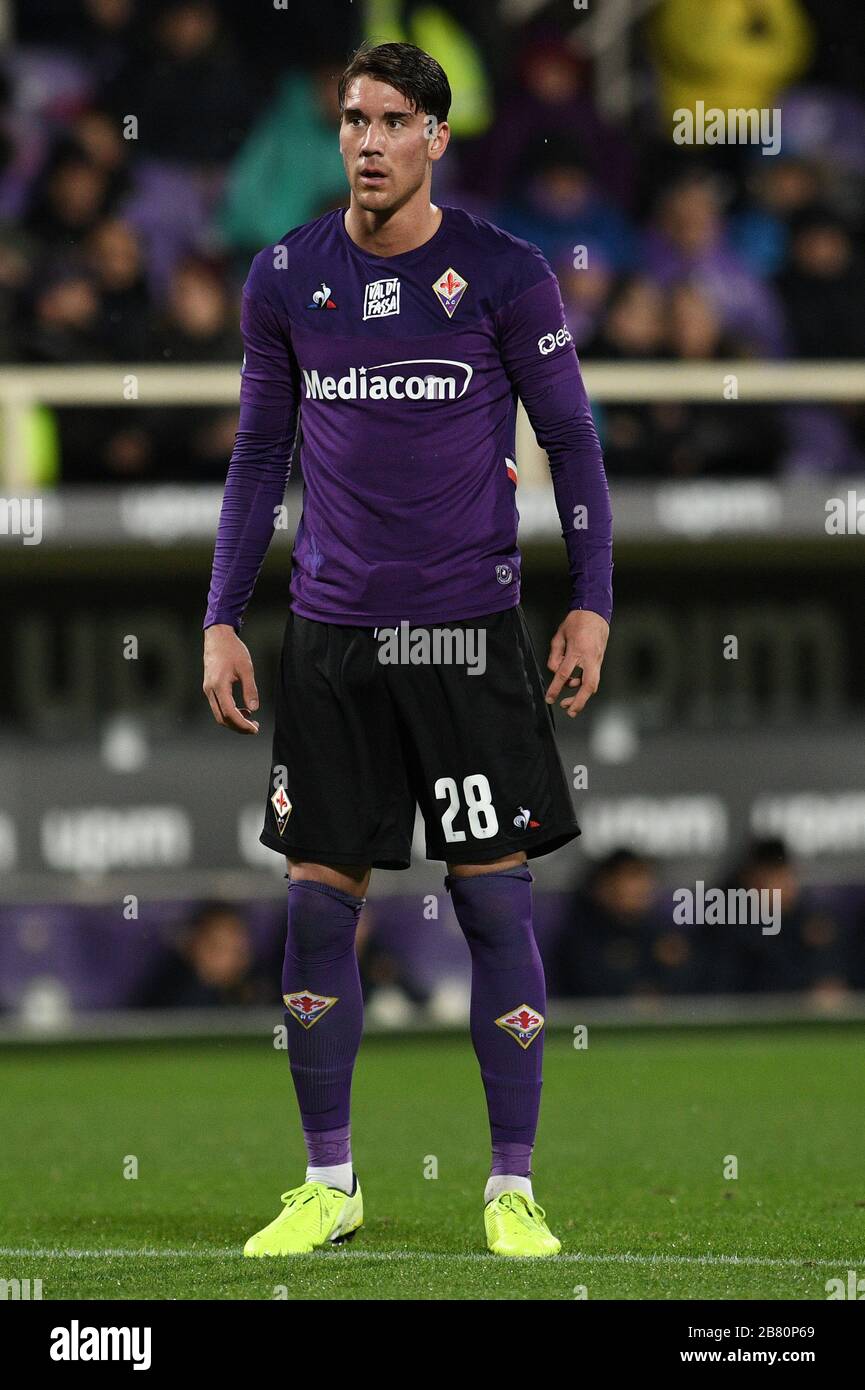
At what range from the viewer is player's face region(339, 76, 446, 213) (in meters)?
3.44

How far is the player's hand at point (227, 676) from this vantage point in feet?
11.8

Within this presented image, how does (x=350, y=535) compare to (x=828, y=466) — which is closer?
(x=350, y=535)

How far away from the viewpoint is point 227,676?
3615 mm

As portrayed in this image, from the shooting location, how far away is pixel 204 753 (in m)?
8.25

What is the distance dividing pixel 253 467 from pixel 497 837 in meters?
0.77

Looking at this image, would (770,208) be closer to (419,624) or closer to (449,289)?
(449,289)

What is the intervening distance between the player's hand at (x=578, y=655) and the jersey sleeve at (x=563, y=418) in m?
0.04

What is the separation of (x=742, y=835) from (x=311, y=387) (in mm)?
5177

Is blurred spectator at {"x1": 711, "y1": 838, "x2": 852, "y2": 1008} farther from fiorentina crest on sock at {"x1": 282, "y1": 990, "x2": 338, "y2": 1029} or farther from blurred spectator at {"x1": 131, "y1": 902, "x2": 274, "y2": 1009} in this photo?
fiorentina crest on sock at {"x1": 282, "y1": 990, "x2": 338, "y2": 1029}

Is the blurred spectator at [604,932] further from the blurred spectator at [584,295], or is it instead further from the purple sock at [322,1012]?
the purple sock at [322,1012]

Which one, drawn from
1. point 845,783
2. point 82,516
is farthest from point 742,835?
point 82,516

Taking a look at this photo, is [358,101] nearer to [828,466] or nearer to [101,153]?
[828,466]

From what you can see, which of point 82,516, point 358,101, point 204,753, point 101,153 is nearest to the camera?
point 358,101

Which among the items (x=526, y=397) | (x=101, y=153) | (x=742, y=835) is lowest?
(x=742, y=835)
